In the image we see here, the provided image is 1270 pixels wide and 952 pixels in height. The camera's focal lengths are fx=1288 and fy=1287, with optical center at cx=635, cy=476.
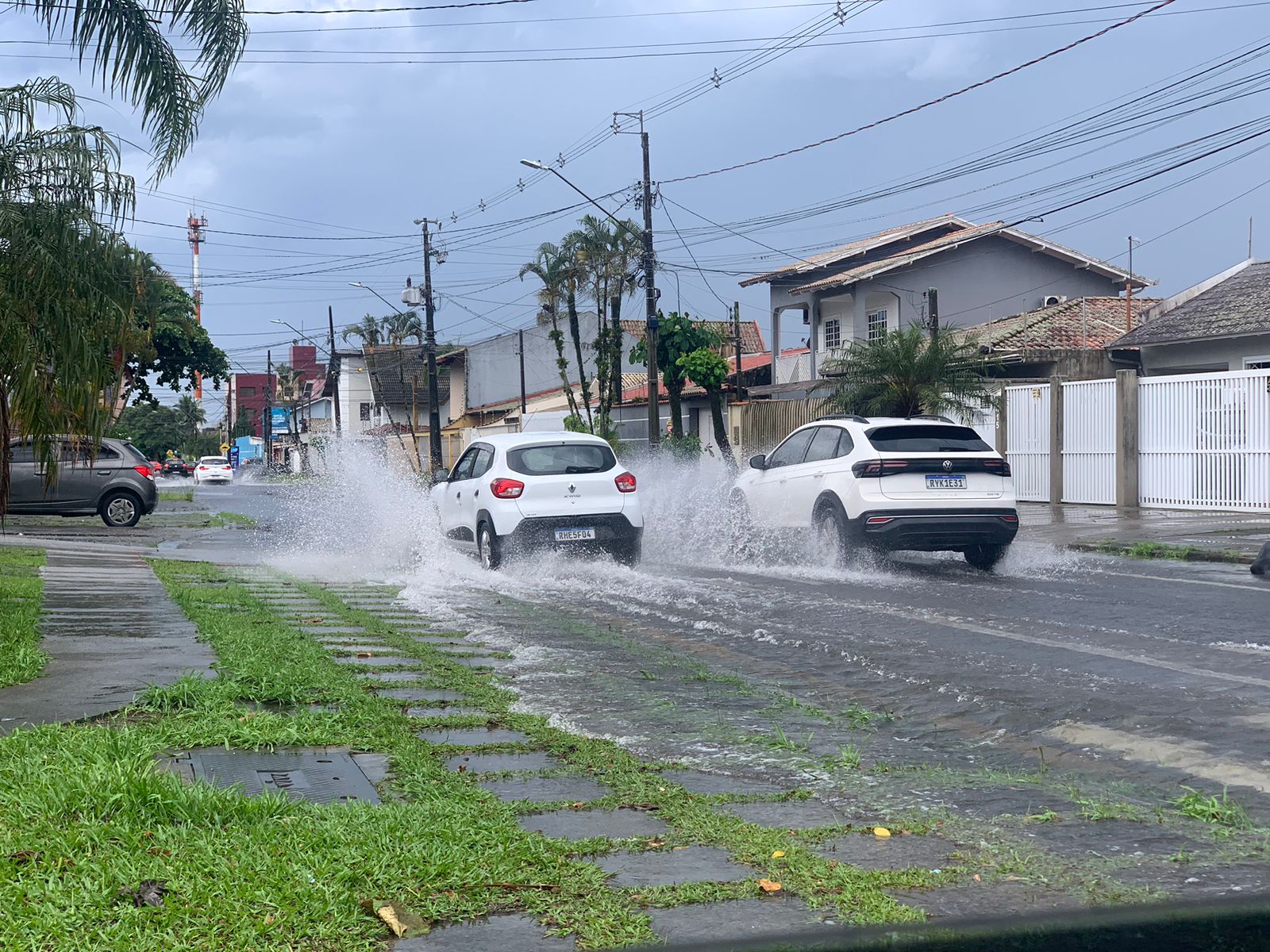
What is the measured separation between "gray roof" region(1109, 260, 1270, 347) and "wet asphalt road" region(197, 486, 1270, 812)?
1606 cm

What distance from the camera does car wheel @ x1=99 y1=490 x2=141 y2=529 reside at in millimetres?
24375

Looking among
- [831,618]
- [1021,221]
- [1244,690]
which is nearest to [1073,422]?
[1021,221]

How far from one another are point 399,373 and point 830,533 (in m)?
74.9

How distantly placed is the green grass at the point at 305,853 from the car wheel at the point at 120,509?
20.2 m

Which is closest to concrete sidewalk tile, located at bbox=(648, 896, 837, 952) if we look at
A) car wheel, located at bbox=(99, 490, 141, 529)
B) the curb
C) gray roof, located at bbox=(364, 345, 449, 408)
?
the curb

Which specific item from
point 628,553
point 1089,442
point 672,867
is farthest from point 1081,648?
point 1089,442

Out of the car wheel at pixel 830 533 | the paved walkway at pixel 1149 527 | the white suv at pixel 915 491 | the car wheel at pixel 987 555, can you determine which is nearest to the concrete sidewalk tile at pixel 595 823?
the white suv at pixel 915 491

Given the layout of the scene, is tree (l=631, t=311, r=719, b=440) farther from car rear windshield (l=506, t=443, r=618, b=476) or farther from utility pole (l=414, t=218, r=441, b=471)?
car rear windshield (l=506, t=443, r=618, b=476)

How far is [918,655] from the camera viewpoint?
26.6 feet

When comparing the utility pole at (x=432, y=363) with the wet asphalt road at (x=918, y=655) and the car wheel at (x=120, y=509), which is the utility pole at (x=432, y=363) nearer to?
the car wheel at (x=120, y=509)

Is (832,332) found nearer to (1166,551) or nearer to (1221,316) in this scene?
(1221,316)

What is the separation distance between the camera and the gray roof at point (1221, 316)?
2798cm

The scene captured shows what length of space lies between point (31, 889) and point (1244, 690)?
19.3 feet

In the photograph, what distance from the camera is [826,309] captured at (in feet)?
147
